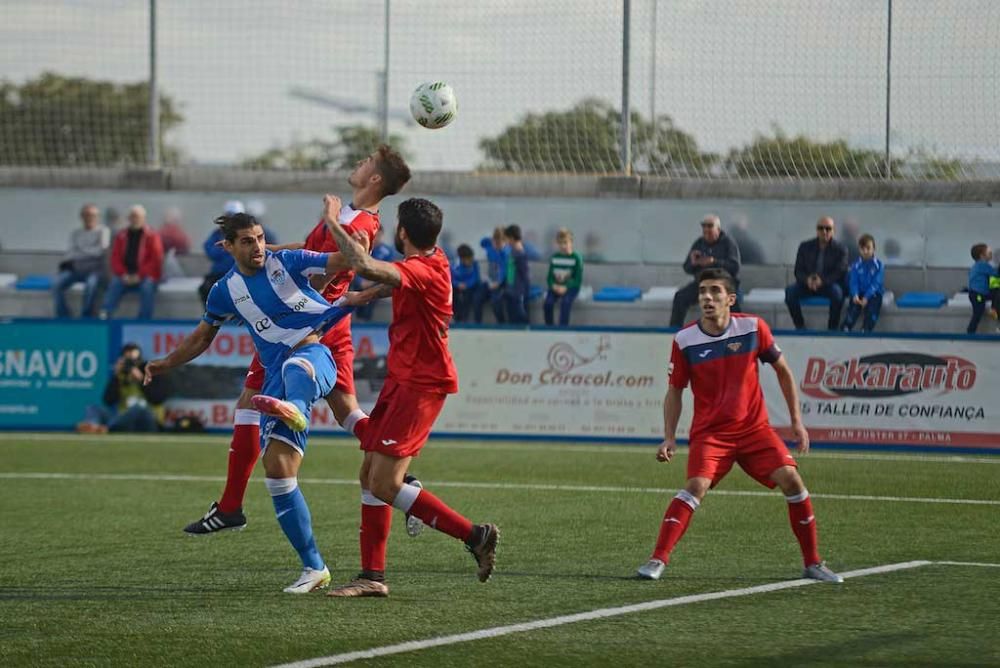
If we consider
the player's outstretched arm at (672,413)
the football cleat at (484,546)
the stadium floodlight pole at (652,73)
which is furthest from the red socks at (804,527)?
the stadium floodlight pole at (652,73)

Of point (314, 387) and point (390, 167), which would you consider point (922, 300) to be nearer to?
point (390, 167)

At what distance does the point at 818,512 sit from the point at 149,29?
46.0ft

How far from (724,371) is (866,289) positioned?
11.0 meters

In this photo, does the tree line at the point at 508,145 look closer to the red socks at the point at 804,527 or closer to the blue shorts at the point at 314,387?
the red socks at the point at 804,527

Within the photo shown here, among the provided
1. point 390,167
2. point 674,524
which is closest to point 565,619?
point 674,524

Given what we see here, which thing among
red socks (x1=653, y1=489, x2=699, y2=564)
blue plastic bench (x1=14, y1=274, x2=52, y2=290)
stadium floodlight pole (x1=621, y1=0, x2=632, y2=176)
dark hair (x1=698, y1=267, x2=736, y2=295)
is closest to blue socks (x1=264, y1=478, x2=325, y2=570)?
red socks (x1=653, y1=489, x2=699, y2=564)

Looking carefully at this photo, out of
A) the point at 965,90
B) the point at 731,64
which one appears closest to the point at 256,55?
the point at 731,64

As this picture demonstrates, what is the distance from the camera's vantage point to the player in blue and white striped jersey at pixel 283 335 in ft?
25.5

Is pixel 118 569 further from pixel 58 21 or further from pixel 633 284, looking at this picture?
pixel 58 21

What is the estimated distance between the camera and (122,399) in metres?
18.5

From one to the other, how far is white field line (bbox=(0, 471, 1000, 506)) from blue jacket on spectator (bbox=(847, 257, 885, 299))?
22.8 feet

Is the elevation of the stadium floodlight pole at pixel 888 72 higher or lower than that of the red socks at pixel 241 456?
higher

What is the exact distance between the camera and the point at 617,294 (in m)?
21.0

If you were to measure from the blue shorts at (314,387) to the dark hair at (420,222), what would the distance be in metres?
1.06
